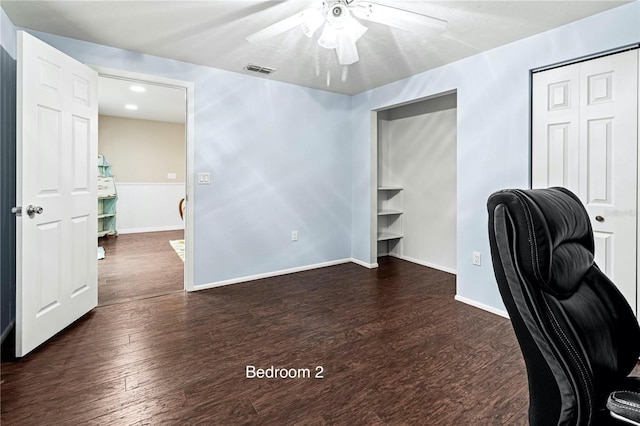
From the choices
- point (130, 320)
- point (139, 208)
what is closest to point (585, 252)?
point (130, 320)

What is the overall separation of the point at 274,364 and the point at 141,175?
22.1 feet

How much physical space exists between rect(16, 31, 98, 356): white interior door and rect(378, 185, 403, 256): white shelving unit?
3577mm

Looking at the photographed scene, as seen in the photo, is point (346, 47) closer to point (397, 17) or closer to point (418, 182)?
point (397, 17)

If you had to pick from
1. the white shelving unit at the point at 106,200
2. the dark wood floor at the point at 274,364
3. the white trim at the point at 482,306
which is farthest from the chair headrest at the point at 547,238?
the white shelving unit at the point at 106,200

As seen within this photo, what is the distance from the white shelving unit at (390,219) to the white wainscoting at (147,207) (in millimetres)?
4943

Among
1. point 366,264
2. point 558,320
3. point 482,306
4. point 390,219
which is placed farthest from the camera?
point 390,219

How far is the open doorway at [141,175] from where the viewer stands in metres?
5.30

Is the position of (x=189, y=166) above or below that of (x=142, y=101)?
below

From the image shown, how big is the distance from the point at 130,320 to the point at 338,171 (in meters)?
2.94

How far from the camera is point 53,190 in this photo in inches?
96.1

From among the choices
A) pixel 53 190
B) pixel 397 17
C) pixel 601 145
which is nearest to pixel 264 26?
pixel 397 17

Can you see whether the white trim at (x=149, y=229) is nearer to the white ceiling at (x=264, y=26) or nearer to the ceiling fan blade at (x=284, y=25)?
the white ceiling at (x=264, y=26)

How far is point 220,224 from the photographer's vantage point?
12.2 feet

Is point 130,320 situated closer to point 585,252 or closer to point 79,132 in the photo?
point 79,132
